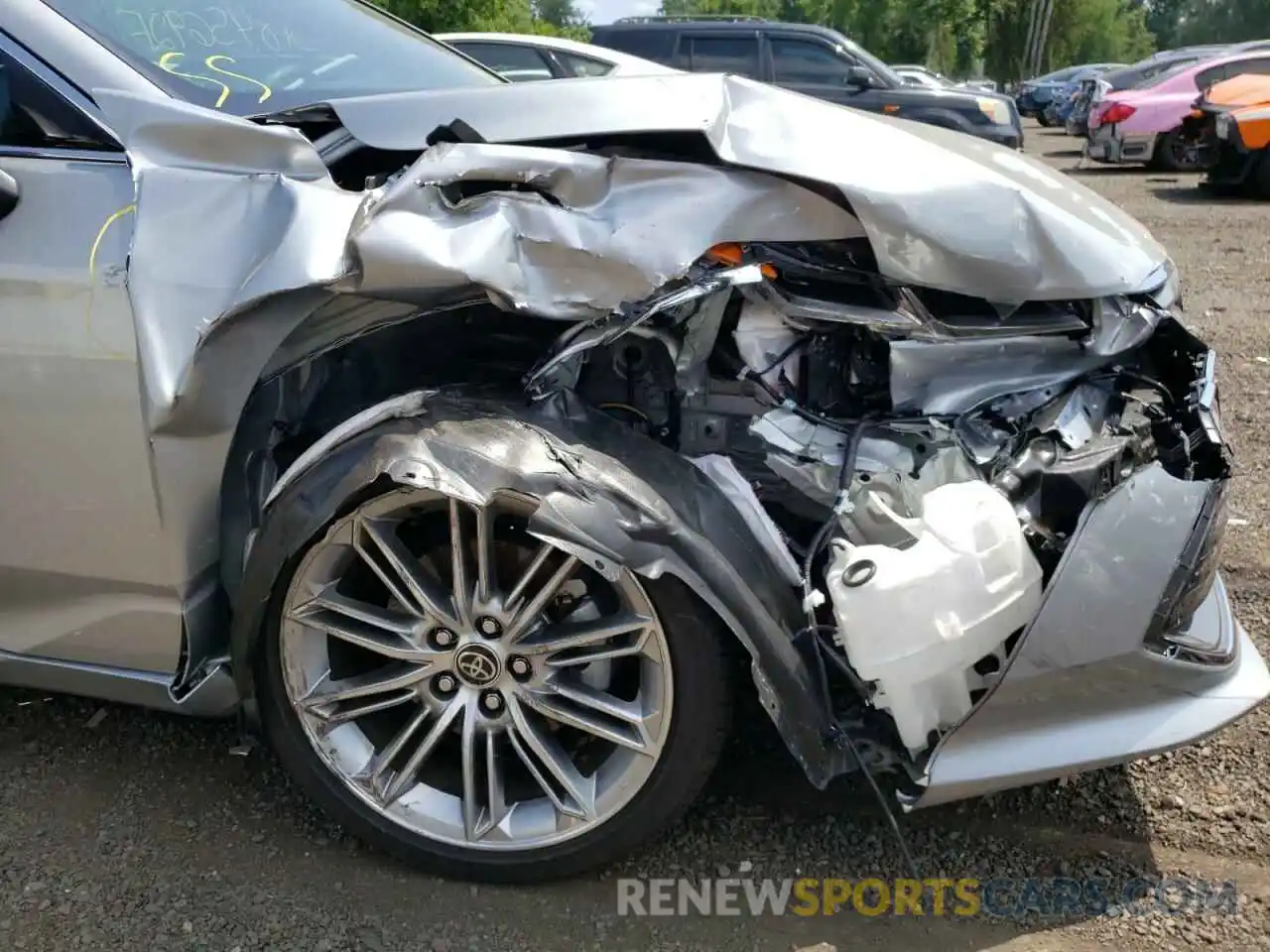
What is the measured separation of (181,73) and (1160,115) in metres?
14.2

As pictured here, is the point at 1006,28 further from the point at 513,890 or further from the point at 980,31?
the point at 513,890

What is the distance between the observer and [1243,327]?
6.06 metres

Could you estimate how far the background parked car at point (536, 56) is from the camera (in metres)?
9.10

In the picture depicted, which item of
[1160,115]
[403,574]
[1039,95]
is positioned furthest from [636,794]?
[1039,95]

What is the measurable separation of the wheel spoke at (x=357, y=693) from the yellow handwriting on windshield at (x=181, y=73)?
4.41 feet

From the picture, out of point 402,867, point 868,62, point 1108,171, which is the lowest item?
point 1108,171

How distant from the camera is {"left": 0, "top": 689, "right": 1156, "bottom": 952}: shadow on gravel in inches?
86.7

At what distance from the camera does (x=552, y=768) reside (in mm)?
2223

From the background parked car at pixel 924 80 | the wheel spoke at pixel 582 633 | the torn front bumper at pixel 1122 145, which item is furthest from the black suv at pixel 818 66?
the wheel spoke at pixel 582 633

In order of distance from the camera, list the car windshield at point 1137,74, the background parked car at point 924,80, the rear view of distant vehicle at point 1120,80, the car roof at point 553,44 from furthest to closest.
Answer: the car windshield at point 1137,74 → the rear view of distant vehicle at point 1120,80 → the background parked car at point 924,80 → the car roof at point 553,44

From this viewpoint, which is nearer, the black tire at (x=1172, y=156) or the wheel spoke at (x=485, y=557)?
the wheel spoke at (x=485, y=557)

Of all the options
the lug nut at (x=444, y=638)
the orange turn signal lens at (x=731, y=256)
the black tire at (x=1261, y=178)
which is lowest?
the black tire at (x=1261, y=178)

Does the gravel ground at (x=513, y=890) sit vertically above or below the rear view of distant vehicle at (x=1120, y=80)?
above

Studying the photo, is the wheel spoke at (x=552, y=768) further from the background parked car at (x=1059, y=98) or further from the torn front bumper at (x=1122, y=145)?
the background parked car at (x=1059, y=98)
